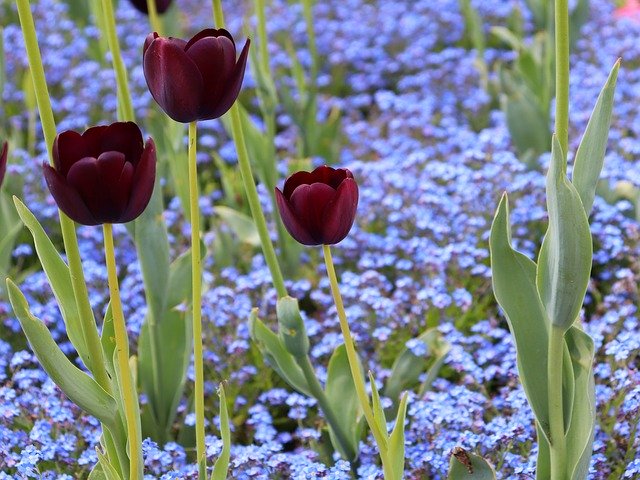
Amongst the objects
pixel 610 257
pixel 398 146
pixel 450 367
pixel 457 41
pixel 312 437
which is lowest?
pixel 312 437

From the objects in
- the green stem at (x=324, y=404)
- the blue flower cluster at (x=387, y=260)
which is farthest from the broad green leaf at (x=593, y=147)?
the green stem at (x=324, y=404)

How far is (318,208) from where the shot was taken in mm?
1443

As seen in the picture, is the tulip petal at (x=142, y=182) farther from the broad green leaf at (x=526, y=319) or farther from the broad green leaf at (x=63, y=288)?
the broad green leaf at (x=526, y=319)

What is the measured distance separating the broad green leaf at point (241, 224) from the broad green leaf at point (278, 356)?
2.77ft

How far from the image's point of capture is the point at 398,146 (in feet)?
11.5

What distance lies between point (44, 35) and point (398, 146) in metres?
1.74

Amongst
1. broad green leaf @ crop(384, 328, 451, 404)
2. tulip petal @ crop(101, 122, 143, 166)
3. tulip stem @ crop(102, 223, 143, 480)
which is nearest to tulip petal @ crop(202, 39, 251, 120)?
tulip petal @ crop(101, 122, 143, 166)

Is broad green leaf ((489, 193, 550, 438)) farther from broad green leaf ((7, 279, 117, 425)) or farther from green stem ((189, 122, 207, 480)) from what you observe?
broad green leaf ((7, 279, 117, 425))

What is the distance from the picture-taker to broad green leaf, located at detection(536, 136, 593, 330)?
143cm

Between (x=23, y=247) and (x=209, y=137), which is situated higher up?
(x=209, y=137)

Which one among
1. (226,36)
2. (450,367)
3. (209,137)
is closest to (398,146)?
Result: (209,137)

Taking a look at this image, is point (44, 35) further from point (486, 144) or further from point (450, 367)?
point (450, 367)

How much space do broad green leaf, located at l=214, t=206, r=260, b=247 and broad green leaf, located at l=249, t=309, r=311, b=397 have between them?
0.85m

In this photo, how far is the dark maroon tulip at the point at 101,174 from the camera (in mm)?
1326
